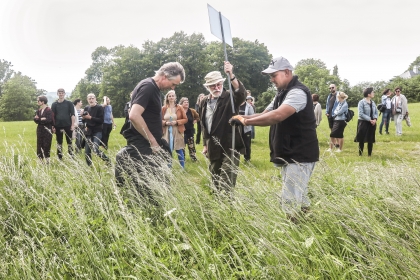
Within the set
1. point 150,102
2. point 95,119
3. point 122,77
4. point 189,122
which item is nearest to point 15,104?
point 122,77

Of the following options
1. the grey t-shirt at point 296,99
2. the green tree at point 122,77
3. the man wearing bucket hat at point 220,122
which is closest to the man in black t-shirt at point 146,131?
the man wearing bucket hat at point 220,122

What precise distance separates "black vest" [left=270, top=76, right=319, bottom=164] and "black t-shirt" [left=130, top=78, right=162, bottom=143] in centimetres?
151

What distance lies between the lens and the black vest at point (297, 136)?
3676 mm

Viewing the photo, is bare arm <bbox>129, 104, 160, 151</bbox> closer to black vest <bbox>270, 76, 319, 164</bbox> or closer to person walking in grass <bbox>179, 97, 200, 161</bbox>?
black vest <bbox>270, 76, 319, 164</bbox>

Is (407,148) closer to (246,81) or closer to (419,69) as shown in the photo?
(246,81)

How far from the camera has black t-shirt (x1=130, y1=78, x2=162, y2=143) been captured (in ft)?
13.6

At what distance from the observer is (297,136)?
3744mm

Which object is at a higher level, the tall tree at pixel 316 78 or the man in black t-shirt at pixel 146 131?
the tall tree at pixel 316 78

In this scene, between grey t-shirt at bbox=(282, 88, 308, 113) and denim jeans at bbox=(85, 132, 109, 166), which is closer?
grey t-shirt at bbox=(282, 88, 308, 113)

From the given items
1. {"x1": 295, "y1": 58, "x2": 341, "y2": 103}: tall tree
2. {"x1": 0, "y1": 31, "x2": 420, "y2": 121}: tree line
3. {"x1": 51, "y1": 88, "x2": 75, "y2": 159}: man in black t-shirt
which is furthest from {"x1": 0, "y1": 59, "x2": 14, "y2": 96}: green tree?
{"x1": 51, "y1": 88, "x2": 75, "y2": 159}: man in black t-shirt

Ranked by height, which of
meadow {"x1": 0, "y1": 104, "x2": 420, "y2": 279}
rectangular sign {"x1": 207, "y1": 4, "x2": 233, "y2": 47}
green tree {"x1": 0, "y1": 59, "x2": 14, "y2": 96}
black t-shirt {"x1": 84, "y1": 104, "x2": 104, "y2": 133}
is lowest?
meadow {"x1": 0, "y1": 104, "x2": 420, "y2": 279}

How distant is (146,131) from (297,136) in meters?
1.72

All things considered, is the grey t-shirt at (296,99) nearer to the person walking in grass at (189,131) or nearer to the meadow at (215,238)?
the meadow at (215,238)

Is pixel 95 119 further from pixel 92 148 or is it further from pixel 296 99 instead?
pixel 296 99
